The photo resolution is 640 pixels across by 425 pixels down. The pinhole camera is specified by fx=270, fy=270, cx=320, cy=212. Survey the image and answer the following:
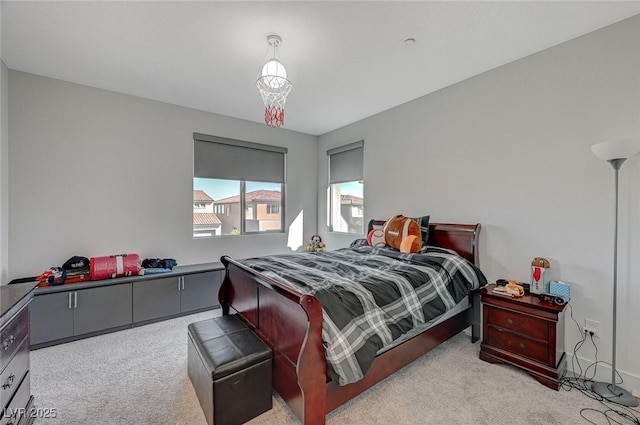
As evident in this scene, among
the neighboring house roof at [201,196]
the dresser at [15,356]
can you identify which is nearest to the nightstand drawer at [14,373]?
the dresser at [15,356]

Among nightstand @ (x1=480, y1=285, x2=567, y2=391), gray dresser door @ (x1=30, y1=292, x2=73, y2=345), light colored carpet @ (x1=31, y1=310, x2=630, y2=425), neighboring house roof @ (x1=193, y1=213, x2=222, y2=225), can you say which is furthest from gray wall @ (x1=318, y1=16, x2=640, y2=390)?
gray dresser door @ (x1=30, y1=292, x2=73, y2=345)

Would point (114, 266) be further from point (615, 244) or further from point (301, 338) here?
point (615, 244)

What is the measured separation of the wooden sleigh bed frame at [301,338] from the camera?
1.49m

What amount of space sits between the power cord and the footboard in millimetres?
1785

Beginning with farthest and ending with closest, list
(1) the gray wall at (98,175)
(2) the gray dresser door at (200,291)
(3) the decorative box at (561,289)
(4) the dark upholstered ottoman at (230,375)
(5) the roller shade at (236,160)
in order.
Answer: (5) the roller shade at (236,160)
(2) the gray dresser door at (200,291)
(1) the gray wall at (98,175)
(3) the decorative box at (561,289)
(4) the dark upholstered ottoman at (230,375)

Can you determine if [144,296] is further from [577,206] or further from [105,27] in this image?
[577,206]

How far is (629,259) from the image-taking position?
80.4 inches

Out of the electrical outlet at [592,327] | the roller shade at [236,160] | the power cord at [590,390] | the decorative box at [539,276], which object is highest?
the roller shade at [236,160]

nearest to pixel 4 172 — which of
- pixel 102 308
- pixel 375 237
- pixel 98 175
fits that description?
pixel 98 175

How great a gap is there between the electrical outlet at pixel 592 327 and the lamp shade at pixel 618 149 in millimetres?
1306

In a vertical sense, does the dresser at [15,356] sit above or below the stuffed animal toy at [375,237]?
below

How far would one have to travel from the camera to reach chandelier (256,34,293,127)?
2.19 m

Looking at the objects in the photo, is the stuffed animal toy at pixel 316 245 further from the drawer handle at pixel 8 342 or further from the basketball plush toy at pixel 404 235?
the drawer handle at pixel 8 342

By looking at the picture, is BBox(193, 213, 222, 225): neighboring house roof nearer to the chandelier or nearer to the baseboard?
the chandelier
